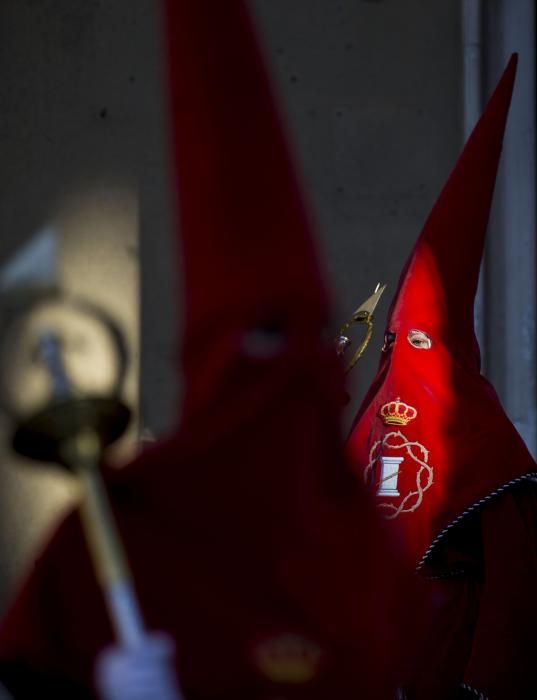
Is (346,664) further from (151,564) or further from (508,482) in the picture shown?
(508,482)

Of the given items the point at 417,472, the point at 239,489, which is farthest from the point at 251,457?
the point at 417,472

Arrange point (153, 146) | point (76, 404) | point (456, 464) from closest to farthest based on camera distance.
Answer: point (76, 404)
point (456, 464)
point (153, 146)

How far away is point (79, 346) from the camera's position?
4.09 feet

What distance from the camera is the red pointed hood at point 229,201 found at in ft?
4.08

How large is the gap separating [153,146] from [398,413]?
182 centimetres

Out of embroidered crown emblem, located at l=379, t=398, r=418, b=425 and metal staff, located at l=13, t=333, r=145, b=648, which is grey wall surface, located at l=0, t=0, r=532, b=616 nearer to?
embroidered crown emblem, located at l=379, t=398, r=418, b=425

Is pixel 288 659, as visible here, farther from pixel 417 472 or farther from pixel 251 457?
pixel 417 472

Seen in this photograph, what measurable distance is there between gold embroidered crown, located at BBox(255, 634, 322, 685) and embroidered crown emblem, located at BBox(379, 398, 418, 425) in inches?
50.2

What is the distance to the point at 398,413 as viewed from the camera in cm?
252

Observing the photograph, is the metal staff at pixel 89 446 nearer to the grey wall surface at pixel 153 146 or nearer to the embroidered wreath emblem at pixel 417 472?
the embroidered wreath emblem at pixel 417 472

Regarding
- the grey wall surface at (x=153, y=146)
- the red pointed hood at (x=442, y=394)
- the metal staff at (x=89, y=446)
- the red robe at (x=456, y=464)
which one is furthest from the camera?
the grey wall surface at (x=153, y=146)

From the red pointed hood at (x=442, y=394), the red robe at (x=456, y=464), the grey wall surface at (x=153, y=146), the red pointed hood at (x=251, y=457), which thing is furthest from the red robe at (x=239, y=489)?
the grey wall surface at (x=153, y=146)

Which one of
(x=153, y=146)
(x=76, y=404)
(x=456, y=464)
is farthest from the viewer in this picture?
(x=153, y=146)

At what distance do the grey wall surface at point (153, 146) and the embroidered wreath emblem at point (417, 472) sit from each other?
132cm
